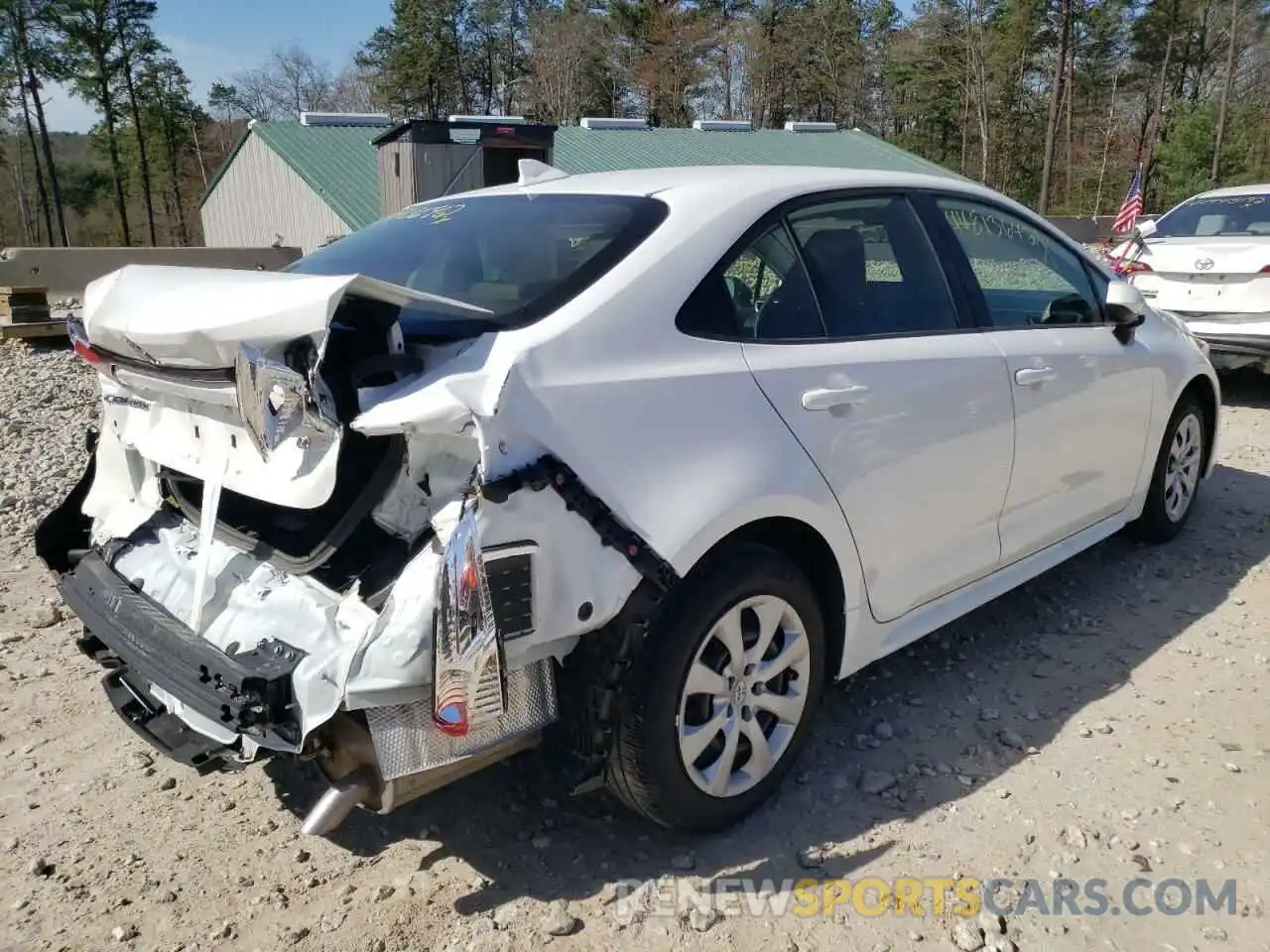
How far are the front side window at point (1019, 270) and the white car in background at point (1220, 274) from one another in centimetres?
374

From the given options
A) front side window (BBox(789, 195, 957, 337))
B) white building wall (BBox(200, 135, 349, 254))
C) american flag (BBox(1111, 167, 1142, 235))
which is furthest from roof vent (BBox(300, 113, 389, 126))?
front side window (BBox(789, 195, 957, 337))

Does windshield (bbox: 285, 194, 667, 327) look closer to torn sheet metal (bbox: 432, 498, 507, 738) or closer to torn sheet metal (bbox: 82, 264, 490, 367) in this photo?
torn sheet metal (bbox: 82, 264, 490, 367)

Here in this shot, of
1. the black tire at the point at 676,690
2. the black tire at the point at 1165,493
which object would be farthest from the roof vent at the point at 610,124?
the black tire at the point at 676,690

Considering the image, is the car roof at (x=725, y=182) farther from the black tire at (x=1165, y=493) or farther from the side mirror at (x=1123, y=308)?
the black tire at (x=1165, y=493)

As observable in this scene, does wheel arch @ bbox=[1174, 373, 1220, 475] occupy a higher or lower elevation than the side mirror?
lower

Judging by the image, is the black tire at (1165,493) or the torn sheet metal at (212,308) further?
the black tire at (1165,493)

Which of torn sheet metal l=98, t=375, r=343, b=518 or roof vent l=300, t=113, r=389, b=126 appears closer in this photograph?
torn sheet metal l=98, t=375, r=343, b=518

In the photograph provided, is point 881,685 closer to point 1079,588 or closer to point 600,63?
point 1079,588

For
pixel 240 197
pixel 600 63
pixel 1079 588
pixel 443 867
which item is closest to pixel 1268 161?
pixel 600 63

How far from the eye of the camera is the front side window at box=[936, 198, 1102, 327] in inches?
136

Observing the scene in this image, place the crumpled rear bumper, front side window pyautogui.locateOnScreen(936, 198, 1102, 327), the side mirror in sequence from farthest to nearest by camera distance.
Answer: the side mirror, front side window pyautogui.locateOnScreen(936, 198, 1102, 327), the crumpled rear bumper

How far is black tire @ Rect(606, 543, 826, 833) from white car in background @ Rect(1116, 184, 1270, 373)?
5991 mm

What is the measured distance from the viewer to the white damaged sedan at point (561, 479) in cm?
205

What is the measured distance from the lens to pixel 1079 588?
438cm
